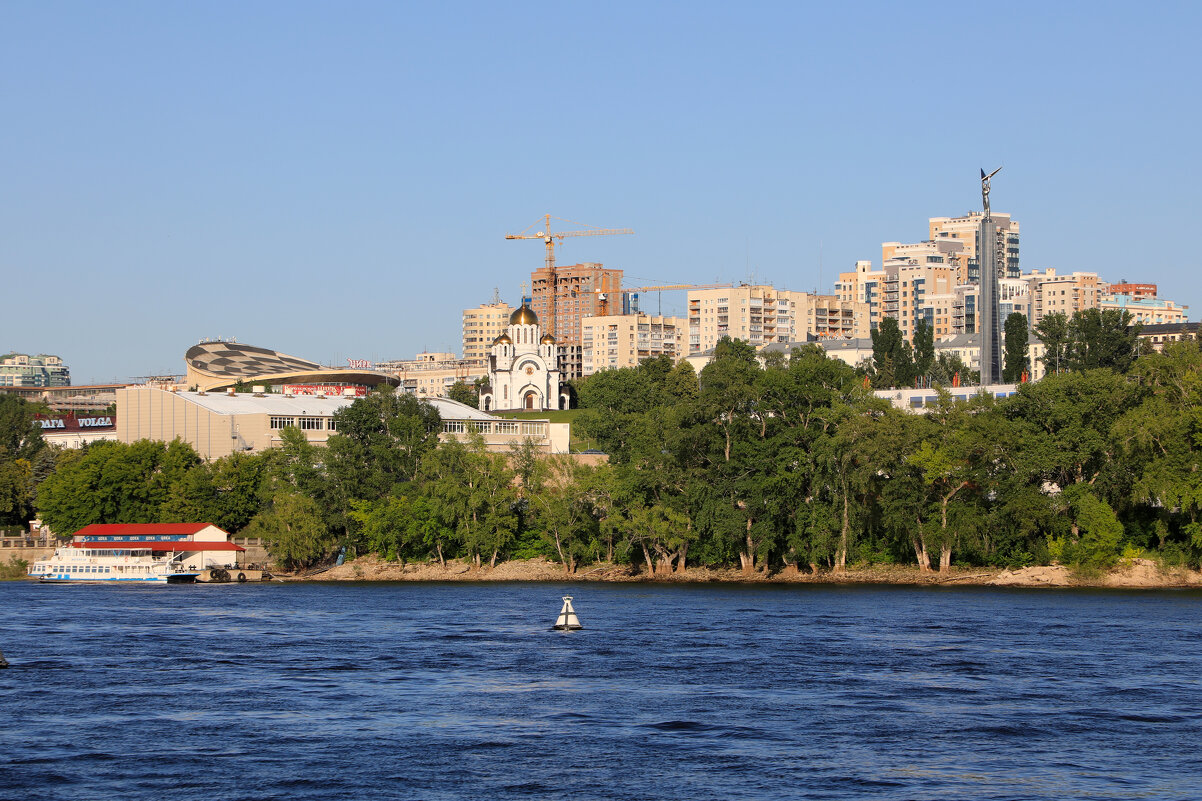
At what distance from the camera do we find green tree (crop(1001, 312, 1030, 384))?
140250 millimetres

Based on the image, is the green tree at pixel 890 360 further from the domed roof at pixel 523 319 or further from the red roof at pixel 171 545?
the red roof at pixel 171 545

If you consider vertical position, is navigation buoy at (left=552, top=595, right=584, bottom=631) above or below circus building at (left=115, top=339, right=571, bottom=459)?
below

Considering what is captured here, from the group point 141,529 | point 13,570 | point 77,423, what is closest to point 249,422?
point 141,529

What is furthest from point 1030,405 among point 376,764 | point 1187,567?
point 376,764

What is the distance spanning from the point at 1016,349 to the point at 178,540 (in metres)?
82.1

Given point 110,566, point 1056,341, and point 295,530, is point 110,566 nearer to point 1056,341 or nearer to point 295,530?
point 295,530

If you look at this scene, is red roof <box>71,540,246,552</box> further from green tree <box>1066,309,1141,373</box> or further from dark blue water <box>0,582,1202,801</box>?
Answer: green tree <box>1066,309,1141,373</box>

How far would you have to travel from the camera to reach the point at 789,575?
8300cm

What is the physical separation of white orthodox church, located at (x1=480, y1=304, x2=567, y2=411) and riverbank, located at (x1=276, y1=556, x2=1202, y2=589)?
8814 cm

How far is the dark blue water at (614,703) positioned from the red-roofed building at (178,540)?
87.0 ft

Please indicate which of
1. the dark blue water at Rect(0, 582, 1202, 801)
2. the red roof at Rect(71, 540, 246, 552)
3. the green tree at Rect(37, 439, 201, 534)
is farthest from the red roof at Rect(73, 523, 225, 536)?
the dark blue water at Rect(0, 582, 1202, 801)

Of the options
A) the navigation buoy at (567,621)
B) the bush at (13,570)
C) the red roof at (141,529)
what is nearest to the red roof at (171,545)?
the red roof at (141,529)

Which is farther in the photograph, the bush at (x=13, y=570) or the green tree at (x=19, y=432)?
the green tree at (x=19, y=432)

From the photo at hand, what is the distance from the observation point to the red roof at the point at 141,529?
94.1 m
